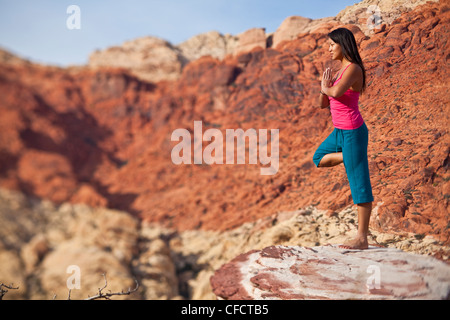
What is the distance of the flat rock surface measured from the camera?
246cm

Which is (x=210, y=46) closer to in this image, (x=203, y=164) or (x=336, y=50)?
(x=203, y=164)

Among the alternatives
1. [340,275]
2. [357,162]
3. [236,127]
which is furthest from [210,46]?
[340,275]

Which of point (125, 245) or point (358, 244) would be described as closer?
point (358, 244)

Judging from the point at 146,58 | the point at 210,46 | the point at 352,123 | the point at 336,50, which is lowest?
the point at 352,123

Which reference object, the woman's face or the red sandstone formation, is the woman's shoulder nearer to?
the woman's face

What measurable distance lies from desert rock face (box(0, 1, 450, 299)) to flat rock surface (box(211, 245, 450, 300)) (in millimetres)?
308

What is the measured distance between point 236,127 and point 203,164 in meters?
2.23

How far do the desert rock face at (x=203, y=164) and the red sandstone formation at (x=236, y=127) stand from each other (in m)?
0.02

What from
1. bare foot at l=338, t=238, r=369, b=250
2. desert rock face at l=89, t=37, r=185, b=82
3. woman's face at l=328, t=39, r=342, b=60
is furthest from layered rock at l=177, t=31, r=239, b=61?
bare foot at l=338, t=238, r=369, b=250

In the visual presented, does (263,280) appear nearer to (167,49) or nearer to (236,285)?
(236,285)

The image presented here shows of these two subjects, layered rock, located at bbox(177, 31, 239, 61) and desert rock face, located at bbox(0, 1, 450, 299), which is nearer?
desert rock face, located at bbox(0, 1, 450, 299)

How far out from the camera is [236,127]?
702cm

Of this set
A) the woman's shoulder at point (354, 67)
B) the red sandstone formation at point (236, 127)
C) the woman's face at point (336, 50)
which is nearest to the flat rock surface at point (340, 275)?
the red sandstone formation at point (236, 127)

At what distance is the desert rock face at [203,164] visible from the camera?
320 centimetres
